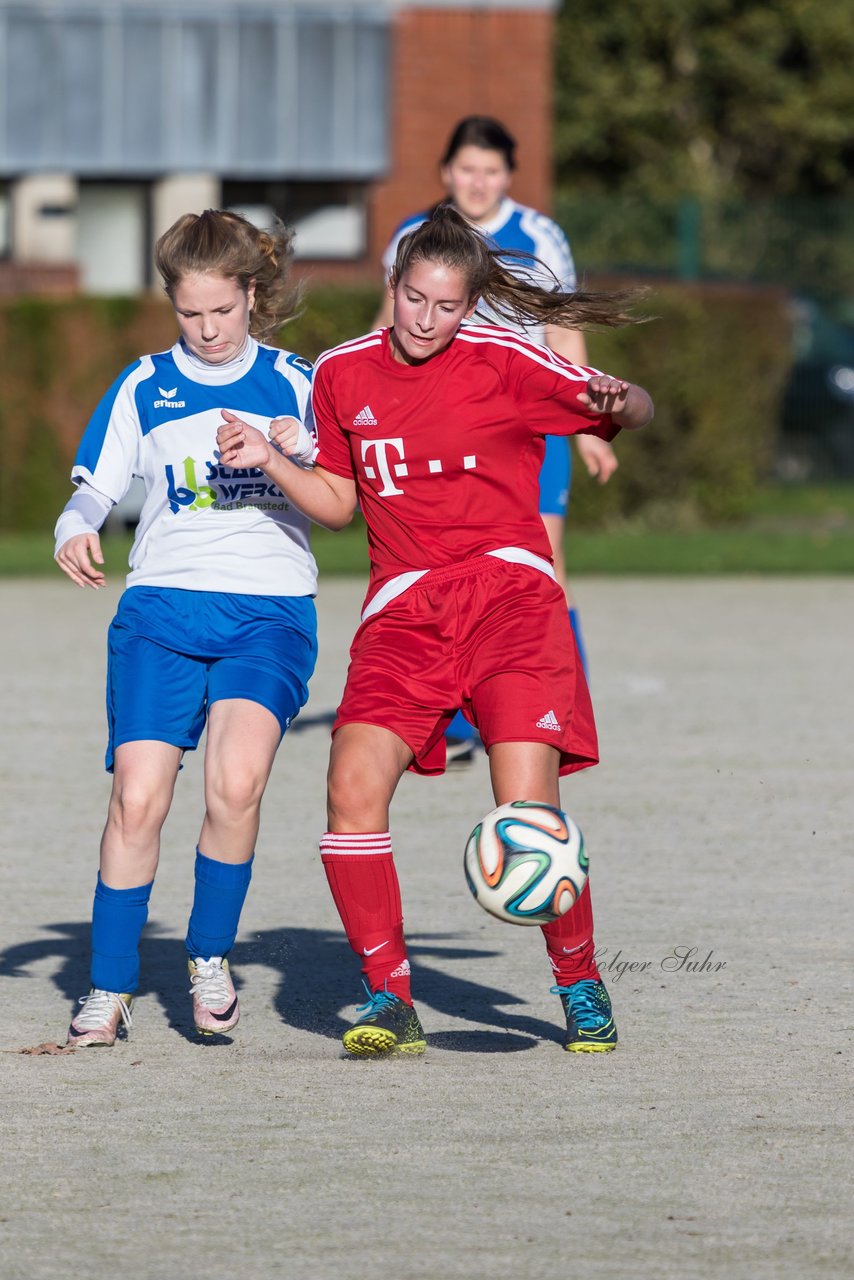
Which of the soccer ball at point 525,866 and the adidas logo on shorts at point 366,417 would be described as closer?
the soccer ball at point 525,866

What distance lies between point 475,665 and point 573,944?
2.18ft

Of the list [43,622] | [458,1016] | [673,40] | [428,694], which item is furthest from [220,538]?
[673,40]

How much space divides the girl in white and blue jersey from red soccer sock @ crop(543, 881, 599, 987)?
725 mm

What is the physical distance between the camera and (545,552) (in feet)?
17.1

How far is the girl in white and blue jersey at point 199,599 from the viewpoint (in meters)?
5.17

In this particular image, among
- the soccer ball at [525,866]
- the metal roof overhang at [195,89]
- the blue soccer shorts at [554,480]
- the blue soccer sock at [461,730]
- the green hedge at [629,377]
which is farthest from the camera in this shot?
the metal roof overhang at [195,89]

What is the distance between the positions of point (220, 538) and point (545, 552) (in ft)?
2.48

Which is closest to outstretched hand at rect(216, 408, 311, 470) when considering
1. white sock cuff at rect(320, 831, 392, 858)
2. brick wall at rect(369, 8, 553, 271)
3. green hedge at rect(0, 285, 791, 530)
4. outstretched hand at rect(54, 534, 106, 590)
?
outstretched hand at rect(54, 534, 106, 590)

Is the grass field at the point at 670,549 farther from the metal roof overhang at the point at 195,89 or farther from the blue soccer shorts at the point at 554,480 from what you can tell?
the metal roof overhang at the point at 195,89

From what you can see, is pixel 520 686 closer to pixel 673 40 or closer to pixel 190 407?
pixel 190 407

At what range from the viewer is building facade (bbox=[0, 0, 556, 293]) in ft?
78.4

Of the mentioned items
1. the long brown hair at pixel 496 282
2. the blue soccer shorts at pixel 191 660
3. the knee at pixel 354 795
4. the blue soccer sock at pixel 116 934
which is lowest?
the blue soccer sock at pixel 116 934

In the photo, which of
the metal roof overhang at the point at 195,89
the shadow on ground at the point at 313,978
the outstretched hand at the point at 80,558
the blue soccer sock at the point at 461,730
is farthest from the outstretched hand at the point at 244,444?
the metal roof overhang at the point at 195,89

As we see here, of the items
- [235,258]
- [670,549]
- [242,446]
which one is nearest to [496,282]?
[235,258]
